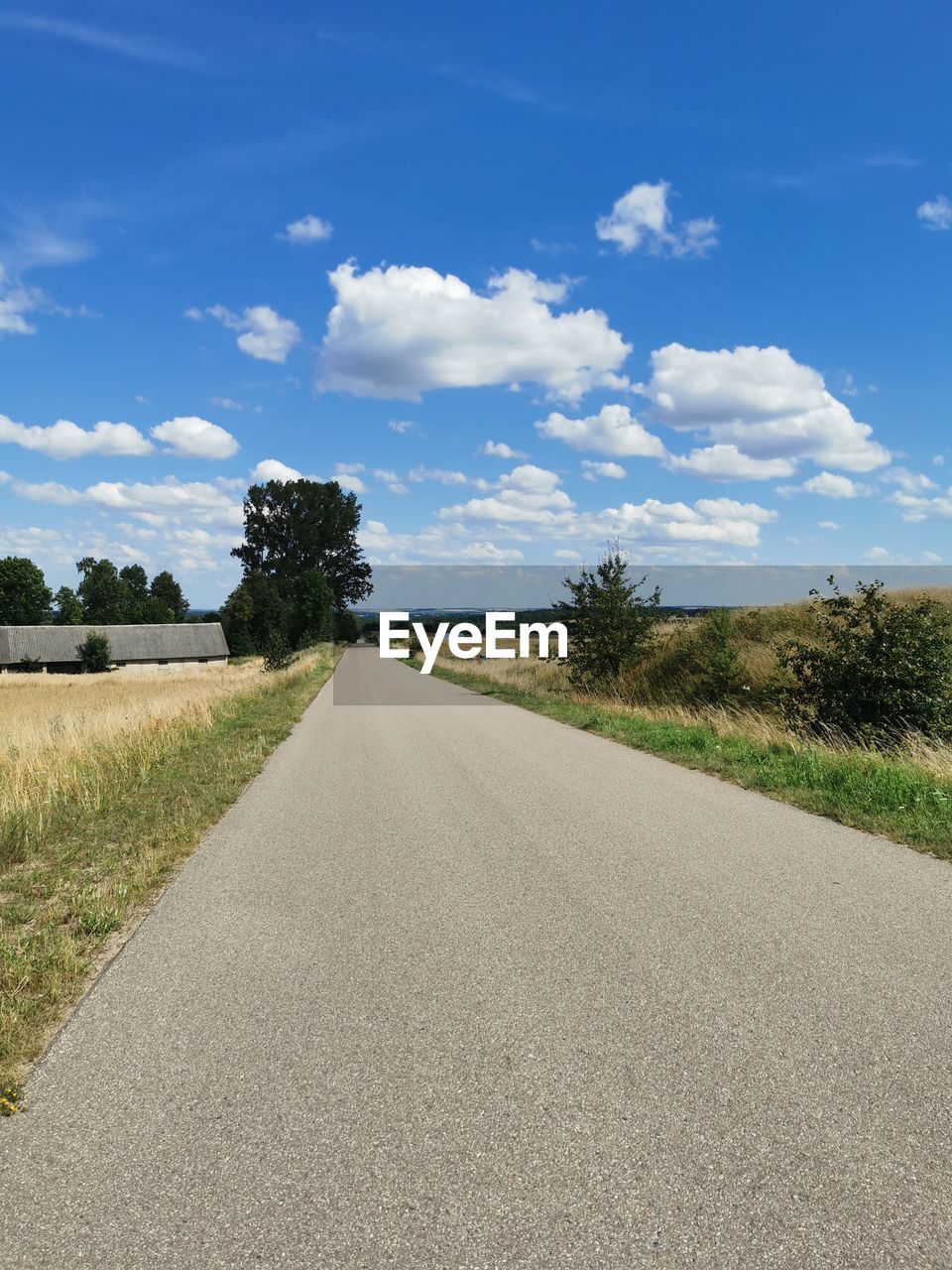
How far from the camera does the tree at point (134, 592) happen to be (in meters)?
120

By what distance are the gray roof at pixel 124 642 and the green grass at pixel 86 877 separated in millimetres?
73530

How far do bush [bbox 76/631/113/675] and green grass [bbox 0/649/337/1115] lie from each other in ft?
228

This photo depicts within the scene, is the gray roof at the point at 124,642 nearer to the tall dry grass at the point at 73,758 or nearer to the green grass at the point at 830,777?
the tall dry grass at the point at 73,758

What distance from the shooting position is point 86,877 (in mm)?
6086

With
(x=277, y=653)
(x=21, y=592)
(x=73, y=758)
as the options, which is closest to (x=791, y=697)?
(x=73, y=758)

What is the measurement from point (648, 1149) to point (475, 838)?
454cm

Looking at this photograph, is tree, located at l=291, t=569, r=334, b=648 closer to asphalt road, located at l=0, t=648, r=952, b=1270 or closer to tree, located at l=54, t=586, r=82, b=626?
tree, located at l=54, t=586, r=82, b=626

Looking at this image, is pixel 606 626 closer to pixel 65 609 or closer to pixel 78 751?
pixel 78 751

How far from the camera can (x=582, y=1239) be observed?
7.64ft

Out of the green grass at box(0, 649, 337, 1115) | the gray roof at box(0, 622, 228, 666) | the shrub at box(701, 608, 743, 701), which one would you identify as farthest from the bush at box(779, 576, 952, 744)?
the gray roof at box(0, 622, 228, 666)

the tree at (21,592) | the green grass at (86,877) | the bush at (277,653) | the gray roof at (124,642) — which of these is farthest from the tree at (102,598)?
the green grass at (86,877)

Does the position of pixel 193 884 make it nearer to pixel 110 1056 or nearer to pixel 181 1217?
pixel 110 1056

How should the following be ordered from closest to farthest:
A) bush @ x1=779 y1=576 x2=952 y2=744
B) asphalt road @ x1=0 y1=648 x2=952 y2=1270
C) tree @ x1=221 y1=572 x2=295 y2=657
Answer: asphalt road @ x1=0 y1=648 x2=952 y2=1270 → bush @ x1=779 y1=576 x2=952 y2=744 → tree @ x1=221 y1=572 x2=295 y2=657

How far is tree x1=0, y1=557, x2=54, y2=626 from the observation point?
95.6 m
